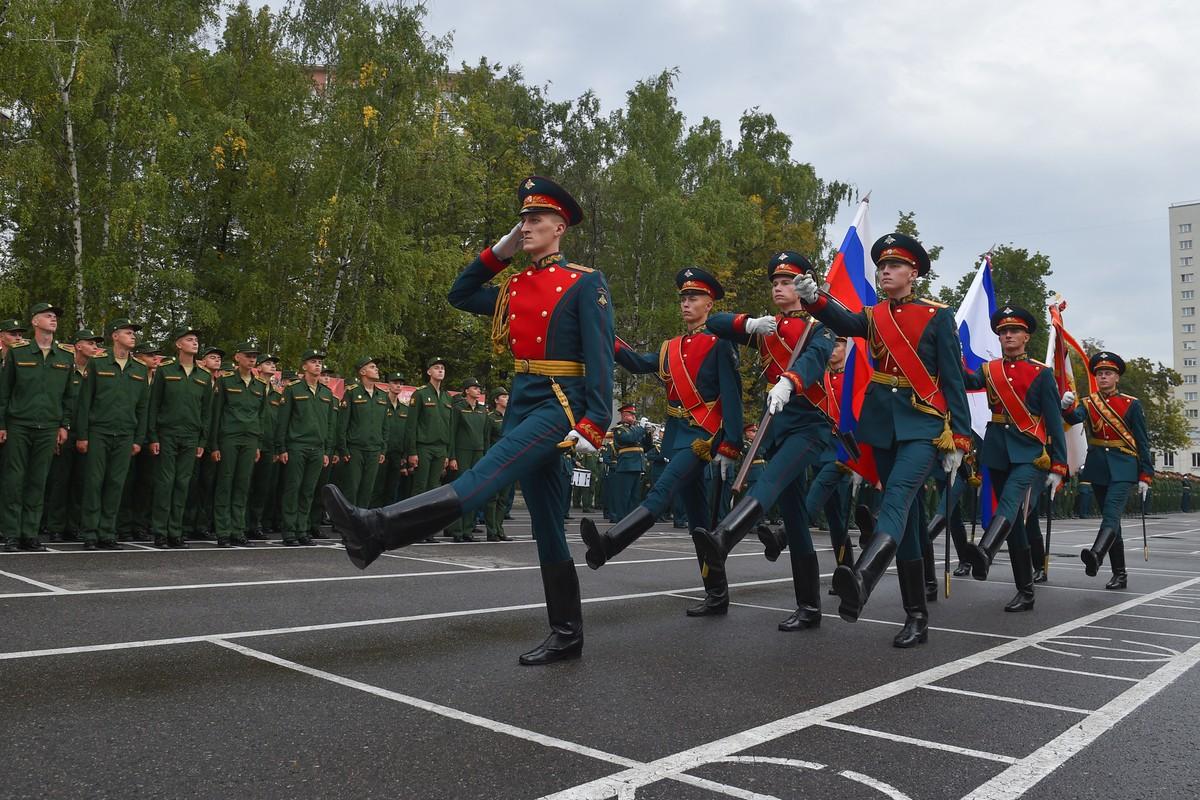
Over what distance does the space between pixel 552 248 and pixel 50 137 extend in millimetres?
20508

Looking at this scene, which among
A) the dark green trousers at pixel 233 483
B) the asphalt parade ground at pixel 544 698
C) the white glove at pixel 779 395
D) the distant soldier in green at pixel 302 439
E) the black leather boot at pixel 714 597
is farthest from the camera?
the distant soldier in green at pixel 302 439

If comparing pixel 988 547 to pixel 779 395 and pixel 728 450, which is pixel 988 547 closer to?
pixel 728 450

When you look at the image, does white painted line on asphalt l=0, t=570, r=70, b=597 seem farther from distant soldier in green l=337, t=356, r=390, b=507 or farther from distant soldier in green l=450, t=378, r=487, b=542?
distant soldier in green l=450, t=378, r=487, b=542

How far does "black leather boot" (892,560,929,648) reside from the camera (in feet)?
20.1

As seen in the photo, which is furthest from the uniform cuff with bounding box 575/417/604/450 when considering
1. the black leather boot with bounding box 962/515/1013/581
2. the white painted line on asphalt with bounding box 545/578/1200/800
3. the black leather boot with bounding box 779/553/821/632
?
the black leather boot with bounding box 962/515/1013/581

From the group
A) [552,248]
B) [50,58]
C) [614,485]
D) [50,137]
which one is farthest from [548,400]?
[50,137]

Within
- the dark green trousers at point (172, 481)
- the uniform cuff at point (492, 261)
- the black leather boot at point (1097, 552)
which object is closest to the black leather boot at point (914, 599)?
the uniform cuff at point (492, 261)

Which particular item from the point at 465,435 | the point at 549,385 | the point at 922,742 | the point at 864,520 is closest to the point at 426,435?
the point at 465,435

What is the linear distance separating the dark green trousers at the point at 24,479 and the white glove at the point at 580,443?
7.26 m

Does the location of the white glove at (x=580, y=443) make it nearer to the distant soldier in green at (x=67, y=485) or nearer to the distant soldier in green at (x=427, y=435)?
the distant soldier in green at (x=67, y=485)

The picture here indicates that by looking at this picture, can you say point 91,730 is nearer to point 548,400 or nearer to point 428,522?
point 428,522

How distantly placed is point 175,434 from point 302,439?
1.59m

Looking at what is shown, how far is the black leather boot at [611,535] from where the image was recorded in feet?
19.2

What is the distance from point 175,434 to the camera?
1100 centimetres
